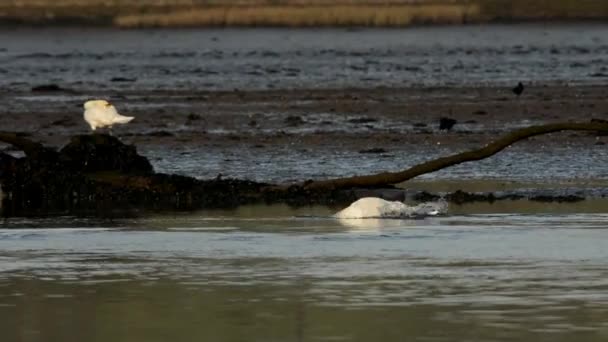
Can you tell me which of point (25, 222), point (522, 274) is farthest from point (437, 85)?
point (522, 274)

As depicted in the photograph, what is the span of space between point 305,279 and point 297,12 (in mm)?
58849

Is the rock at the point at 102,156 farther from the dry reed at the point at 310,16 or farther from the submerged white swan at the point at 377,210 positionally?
the dry reed at the point at 310,16

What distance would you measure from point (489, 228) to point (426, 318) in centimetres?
407

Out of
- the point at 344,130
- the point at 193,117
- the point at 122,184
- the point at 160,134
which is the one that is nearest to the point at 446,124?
the point at 344,130

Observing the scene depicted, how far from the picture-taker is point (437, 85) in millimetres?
34344

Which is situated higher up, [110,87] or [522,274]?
[110,87]

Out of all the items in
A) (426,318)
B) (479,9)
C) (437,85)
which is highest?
(479,9)

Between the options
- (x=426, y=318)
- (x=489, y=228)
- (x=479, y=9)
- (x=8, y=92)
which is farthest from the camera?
(x=479, y=9)

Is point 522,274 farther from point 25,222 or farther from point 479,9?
point 479,9

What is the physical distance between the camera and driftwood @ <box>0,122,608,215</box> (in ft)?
51.5

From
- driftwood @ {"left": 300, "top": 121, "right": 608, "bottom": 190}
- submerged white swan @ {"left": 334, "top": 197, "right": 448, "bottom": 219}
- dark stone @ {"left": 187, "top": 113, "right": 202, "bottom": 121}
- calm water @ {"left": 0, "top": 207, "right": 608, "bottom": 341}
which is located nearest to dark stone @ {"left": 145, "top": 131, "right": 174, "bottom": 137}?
dark stone @ {"left": 187, "top": 113, "right": 202, "bottom": 121}

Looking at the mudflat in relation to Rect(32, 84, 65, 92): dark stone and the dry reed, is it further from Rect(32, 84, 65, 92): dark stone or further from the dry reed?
the dry reed

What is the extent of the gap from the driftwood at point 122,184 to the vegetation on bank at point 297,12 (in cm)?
4967

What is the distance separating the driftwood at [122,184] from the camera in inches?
618
